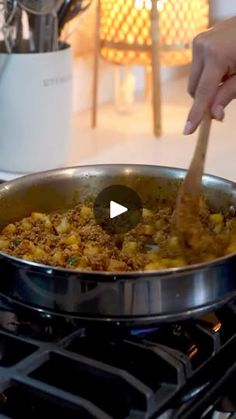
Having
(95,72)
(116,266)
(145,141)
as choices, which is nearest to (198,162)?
(116,266)

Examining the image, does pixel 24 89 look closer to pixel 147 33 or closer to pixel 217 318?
pixel 147 33

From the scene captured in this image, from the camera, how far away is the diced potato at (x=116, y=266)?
2.64ft

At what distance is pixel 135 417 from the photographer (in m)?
0.64

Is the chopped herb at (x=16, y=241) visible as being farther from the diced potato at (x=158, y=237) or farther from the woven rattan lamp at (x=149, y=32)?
the woven rattan lamp at (x=149, y=32)

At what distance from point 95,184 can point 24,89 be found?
28 cm

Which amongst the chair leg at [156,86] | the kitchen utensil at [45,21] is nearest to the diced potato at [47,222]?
the kitchen utensil at [45,21]

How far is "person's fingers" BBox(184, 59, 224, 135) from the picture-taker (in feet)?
2.80

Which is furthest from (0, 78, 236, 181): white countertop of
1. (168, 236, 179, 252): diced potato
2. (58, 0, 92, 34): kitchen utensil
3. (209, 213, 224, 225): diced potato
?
(168, 236, 179, 252): diced potato

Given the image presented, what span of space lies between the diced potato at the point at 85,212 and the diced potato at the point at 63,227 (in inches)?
1.0

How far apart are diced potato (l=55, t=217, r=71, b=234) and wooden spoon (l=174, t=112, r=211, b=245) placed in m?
0.13

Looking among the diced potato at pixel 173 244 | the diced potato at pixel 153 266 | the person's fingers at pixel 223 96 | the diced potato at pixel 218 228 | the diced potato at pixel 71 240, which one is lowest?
the diced potato at pixel 218 228

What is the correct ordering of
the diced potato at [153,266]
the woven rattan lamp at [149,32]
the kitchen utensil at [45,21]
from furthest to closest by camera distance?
the woven rattan lamp at [149,32] < the kitchen utensil at [45,21] < the diced potato at [153,266]

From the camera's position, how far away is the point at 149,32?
4.80ft

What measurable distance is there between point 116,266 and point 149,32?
29.9 inches
